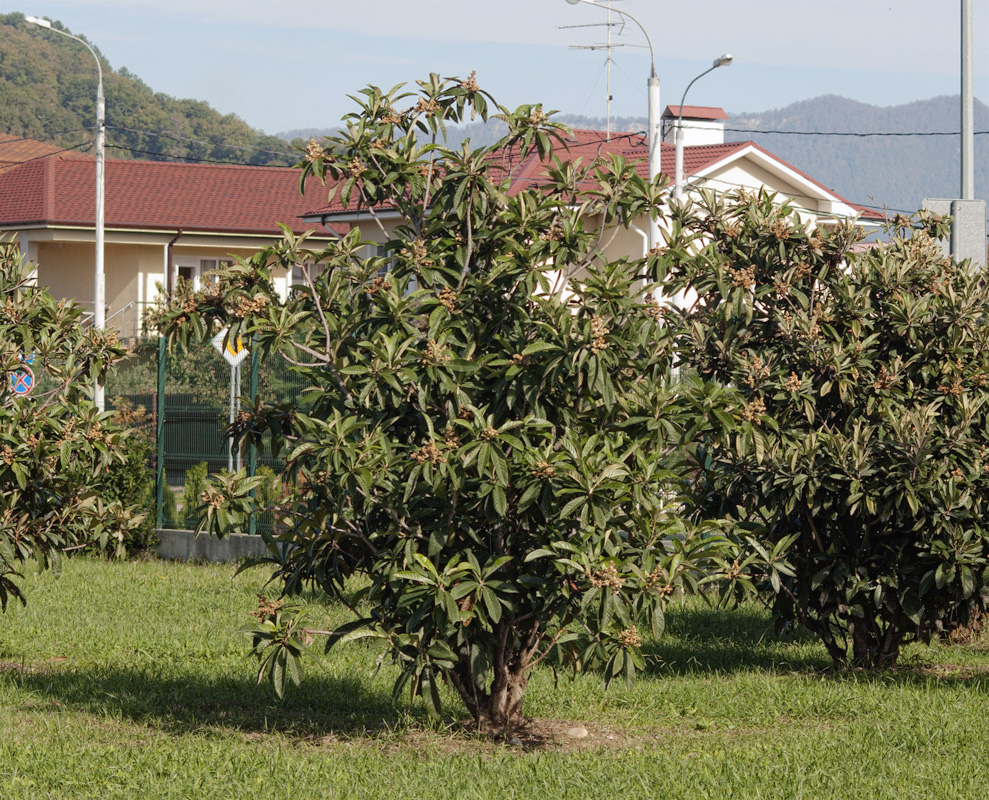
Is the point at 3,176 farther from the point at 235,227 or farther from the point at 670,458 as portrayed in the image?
the point at 670,458

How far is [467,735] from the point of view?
7289 millimetres

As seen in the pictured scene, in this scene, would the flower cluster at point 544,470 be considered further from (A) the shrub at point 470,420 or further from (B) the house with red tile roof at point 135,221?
(B) the house with red tile roof at point 135,221

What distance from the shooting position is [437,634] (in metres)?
6.45

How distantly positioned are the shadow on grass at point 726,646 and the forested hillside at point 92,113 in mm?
67567

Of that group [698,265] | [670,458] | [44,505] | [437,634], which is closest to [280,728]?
[437,634]

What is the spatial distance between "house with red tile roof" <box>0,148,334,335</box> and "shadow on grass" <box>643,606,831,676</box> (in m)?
21.7

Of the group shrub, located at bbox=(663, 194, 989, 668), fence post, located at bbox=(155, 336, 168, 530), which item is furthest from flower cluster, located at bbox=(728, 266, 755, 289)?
fence post, located at bbox=(155, 336, 168, 530)

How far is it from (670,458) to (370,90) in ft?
9.55

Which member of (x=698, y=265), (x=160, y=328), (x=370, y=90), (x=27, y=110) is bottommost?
(x=160, y=328)

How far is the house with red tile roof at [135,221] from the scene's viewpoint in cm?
3356

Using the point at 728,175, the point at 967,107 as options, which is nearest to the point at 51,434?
the point at 967,107

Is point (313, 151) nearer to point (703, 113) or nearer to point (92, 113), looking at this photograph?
point (703, 113)

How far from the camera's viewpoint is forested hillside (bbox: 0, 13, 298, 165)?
80375 mm

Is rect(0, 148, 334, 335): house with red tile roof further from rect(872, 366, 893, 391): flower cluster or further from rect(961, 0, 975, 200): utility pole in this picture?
rect(872, 366, 893, 391): flower cluster
